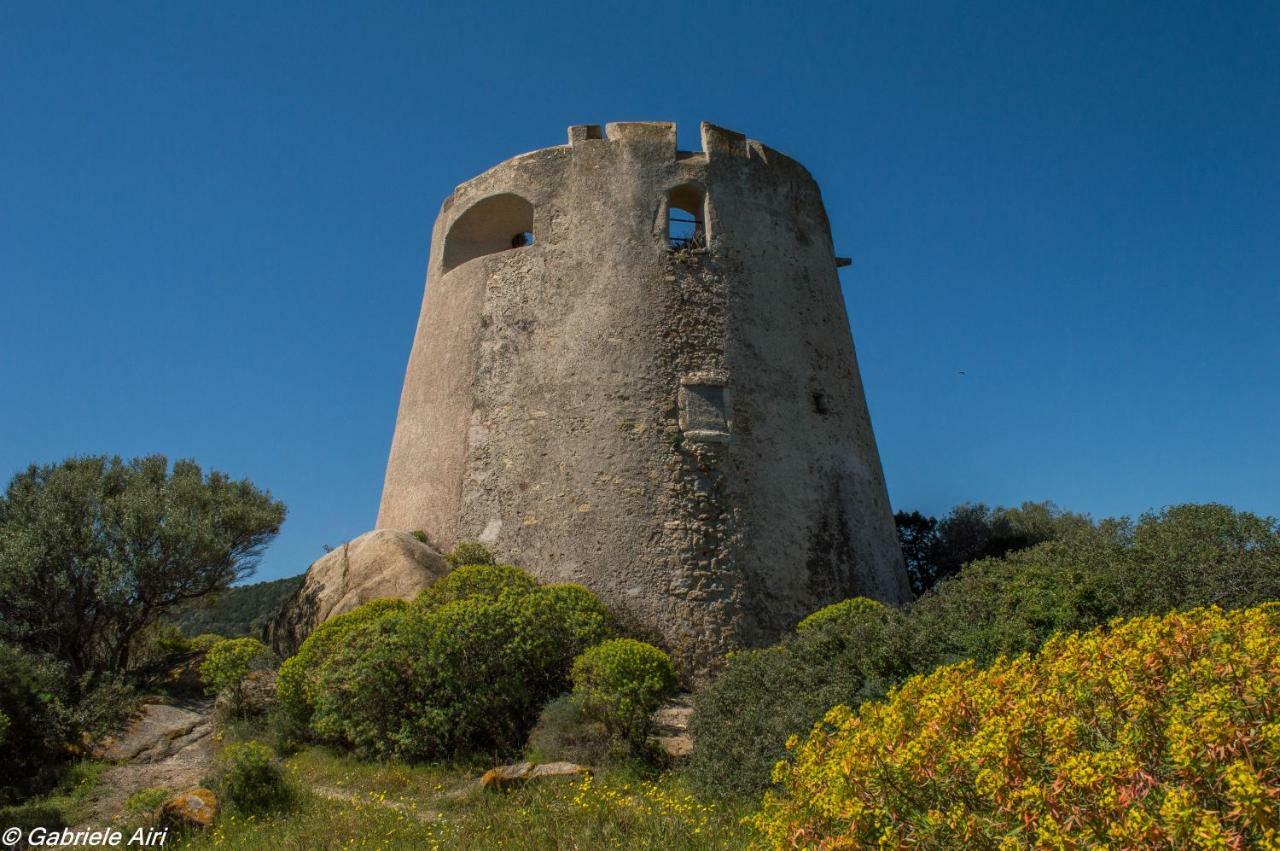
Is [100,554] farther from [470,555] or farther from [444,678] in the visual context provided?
[444,678]

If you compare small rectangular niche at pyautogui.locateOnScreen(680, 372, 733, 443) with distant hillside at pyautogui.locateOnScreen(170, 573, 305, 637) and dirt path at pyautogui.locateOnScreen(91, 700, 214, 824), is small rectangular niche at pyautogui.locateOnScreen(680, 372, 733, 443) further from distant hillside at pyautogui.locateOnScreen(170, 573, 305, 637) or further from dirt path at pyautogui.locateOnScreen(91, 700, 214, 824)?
distant hillside at pyautogui.locateOnScreen(170, 573, 305, 637)

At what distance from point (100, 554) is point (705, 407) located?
8.55m

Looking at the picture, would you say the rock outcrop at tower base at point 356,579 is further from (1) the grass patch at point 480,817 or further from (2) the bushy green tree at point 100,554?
(1) the grass patch at point 480,817

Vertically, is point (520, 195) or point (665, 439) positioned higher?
point (520, 195)

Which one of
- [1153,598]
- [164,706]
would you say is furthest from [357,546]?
[1153,598]

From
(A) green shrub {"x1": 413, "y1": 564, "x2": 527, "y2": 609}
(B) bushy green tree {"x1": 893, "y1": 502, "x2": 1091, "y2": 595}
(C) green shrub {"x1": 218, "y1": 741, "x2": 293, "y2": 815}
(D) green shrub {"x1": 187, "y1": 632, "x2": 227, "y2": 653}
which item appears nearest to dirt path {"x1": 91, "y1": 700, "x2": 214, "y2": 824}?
(C) green shrub {"x1": 218, "y1": 741, "x2": 293, "y2": 815}

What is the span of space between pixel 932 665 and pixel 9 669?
982 centimetres

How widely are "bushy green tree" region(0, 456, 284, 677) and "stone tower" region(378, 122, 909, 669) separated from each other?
2.89 metres

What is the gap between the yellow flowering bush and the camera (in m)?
2.84

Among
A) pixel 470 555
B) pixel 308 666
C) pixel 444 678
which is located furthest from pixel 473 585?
pixel 308 666

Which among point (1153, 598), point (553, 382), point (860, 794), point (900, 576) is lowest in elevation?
point (860, 794)

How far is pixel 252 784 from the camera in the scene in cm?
751

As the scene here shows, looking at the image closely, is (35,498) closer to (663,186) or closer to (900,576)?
(663,186)

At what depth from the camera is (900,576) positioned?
13.9 m
